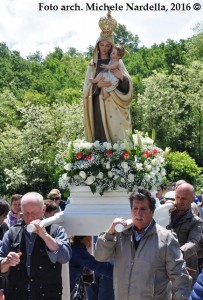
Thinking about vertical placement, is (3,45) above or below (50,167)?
above

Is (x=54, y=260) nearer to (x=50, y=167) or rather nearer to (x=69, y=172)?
(x=69, y=172)

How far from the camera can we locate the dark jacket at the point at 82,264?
6.50 meters

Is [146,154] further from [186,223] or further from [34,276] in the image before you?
[34,276]

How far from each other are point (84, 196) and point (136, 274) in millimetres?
2696

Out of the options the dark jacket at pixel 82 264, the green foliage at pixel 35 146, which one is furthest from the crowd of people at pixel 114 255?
the green foliage at pixel 35 146

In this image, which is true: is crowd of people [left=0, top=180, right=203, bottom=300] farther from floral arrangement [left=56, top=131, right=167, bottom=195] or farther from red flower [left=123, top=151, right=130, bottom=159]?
red flower [left=123, top=151, right=130, bottom=159]

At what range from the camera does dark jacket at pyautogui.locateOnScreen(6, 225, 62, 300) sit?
19.2 feet

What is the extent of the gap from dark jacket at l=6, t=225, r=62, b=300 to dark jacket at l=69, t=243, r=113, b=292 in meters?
0.65

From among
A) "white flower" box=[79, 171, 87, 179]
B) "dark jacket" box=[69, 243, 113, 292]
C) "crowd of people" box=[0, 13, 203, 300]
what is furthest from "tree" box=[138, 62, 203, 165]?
"dark jacket" box=[69, 243, 113, 292]

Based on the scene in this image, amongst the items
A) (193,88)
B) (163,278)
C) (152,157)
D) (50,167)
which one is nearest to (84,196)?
(152,157)

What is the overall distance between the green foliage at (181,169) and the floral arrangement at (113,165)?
22.2 metres

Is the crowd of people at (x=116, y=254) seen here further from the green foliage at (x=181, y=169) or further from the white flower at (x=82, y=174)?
the green foliage at (x=181, y=169)

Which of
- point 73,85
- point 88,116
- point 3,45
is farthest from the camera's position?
point 3,45

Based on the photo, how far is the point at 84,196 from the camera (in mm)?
7941
